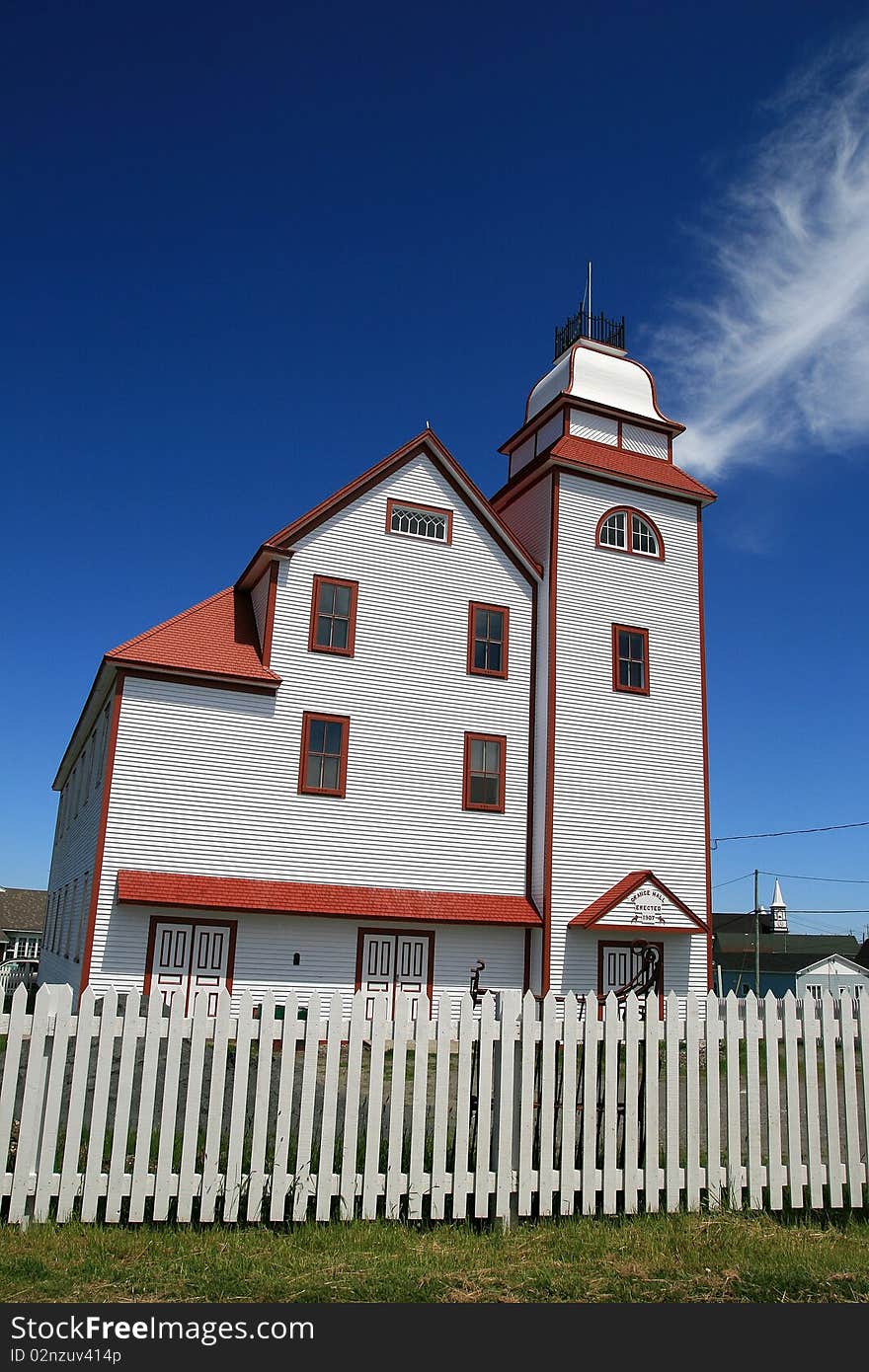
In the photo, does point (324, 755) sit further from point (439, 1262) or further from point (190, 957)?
point (439, 1262)

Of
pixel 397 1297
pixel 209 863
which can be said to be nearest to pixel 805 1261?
pixel 397 1297

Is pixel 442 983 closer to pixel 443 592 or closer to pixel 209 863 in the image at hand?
pixel 209 863

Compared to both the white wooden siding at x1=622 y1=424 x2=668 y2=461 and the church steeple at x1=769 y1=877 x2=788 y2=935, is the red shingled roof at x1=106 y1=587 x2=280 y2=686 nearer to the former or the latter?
the white wooden siding at x1=622 y1=424 x2=668 y2=461

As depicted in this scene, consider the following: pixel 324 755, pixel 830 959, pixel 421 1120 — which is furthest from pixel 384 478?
pixel 830 959

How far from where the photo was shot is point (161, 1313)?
563 cm

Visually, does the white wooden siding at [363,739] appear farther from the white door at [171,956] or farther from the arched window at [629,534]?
the arched window at [629,534]

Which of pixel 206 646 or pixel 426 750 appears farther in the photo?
pixel 426 750

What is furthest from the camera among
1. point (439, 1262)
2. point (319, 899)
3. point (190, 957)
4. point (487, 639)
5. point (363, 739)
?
point (487, 639)

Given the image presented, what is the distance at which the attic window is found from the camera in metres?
26.4

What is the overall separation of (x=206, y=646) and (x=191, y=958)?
6898 millimetres

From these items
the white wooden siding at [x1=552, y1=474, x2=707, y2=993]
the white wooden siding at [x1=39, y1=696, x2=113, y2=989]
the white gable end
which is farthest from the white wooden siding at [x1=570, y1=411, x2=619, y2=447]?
the white wooden siding at [x1=39, y1=696, x2=113, y2=989]

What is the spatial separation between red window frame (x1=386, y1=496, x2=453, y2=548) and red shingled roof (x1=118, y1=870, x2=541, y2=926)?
8.65m

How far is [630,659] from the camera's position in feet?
91.7

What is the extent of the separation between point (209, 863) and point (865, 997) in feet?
52.2
